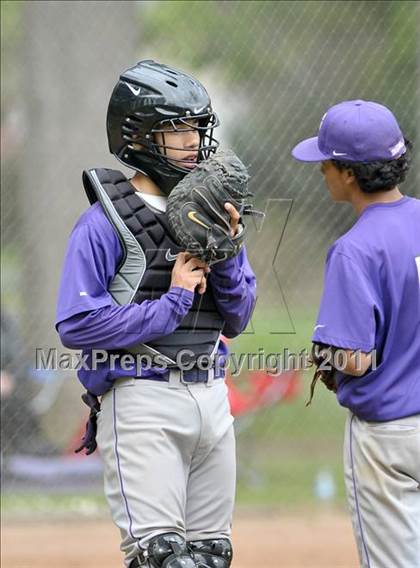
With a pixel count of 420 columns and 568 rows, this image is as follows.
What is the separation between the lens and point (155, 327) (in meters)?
3.21

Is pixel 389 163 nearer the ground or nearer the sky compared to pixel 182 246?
nearer the sky

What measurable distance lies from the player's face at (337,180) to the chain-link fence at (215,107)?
1.94 metres

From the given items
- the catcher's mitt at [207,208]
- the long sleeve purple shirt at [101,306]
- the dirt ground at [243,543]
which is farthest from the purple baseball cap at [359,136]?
the dirt ground at [243,543]

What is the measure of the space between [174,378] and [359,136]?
2.88 feet

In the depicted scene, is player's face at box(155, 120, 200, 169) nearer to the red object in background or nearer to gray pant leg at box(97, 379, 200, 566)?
gray pant leg at box(97, 379, 200, 566)

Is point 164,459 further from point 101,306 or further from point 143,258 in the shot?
point 143,258

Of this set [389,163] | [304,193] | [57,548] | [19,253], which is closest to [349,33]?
[304,193]

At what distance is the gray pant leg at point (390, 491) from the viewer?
324cm

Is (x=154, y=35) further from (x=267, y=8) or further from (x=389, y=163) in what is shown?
(x=389, y=163)

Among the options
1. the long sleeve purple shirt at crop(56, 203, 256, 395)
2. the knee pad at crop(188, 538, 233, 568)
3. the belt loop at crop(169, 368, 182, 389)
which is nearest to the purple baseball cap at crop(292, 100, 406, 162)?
the long sleeve purple shirt at crop(56, 203, 256, 395)

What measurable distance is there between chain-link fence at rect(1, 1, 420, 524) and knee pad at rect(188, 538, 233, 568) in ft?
6.56

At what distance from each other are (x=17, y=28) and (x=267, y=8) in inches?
46.3

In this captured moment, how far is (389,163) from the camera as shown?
3326 mm

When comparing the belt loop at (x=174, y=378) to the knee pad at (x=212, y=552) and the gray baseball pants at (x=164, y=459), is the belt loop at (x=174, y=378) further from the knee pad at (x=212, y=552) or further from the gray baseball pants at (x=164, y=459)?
the knee pad at (x=212, y=552)
